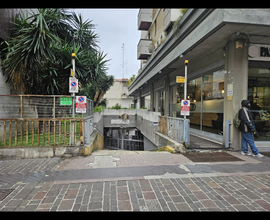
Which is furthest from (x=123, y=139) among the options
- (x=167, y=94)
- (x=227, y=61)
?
(x=227, y=61)

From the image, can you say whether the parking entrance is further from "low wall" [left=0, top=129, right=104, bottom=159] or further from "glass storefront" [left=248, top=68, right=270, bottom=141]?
"low wall" [left=0, top=129, right=104, bottom=159]

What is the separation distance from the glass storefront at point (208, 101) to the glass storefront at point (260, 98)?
1025 millimetres

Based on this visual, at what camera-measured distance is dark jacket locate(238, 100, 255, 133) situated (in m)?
4.95

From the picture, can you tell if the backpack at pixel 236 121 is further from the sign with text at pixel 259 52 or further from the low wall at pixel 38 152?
the low wall at pixel 38 152

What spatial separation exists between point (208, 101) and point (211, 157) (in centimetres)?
362

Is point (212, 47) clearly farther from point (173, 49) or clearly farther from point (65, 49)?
point (65, 49)

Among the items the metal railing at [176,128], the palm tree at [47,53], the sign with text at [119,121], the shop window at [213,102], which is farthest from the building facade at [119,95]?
the metal railing at [176,128]

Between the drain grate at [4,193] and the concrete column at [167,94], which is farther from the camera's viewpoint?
the concrete column at [167,94]

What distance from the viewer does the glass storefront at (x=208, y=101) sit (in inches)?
268

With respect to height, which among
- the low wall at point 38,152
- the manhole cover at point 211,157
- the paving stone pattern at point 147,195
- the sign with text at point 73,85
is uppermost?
the sign with text at point 73,85

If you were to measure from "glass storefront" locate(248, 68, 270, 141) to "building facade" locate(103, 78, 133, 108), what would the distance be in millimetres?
30558

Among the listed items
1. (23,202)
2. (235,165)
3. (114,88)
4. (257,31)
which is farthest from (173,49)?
(114,88)

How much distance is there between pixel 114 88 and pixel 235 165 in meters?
33.9

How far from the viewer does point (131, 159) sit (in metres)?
4.81
